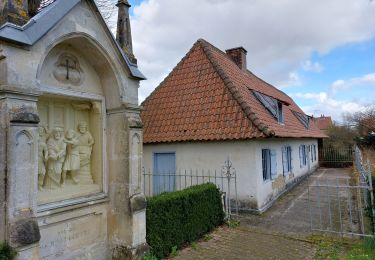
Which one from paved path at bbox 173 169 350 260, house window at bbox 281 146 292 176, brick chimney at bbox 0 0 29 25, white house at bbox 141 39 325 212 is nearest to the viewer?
brick chimney at bbox 0 0 29 25

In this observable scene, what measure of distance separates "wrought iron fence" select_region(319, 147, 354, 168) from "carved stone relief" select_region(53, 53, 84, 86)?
81.6ft

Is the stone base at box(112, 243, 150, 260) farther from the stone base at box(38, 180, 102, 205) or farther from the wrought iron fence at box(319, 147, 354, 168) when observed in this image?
the wrought iron fence at box(319, 147, 354, 168)

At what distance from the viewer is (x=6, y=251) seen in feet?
11.3

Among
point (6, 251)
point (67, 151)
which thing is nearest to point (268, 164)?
point (67, 151)

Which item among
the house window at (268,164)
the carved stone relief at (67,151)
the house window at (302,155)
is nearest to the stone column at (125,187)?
the carved stone relief at (67,151)

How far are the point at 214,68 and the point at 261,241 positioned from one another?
7.10 m

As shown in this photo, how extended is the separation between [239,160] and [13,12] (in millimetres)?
7458

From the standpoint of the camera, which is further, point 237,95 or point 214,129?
point 237,95

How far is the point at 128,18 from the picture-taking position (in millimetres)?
5793

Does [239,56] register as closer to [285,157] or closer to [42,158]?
[285,157]

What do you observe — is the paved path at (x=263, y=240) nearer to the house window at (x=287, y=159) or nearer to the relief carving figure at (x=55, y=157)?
the relief carving figure at (x=55, y=157)

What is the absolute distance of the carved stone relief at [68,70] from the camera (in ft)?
15.5

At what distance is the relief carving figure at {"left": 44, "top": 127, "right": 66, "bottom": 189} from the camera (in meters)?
4.69

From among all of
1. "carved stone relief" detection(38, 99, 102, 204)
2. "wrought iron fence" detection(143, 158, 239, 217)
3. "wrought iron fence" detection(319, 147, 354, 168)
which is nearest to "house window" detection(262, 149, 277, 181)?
"wrought iron fence" detection(143, 158, 239, 217)
